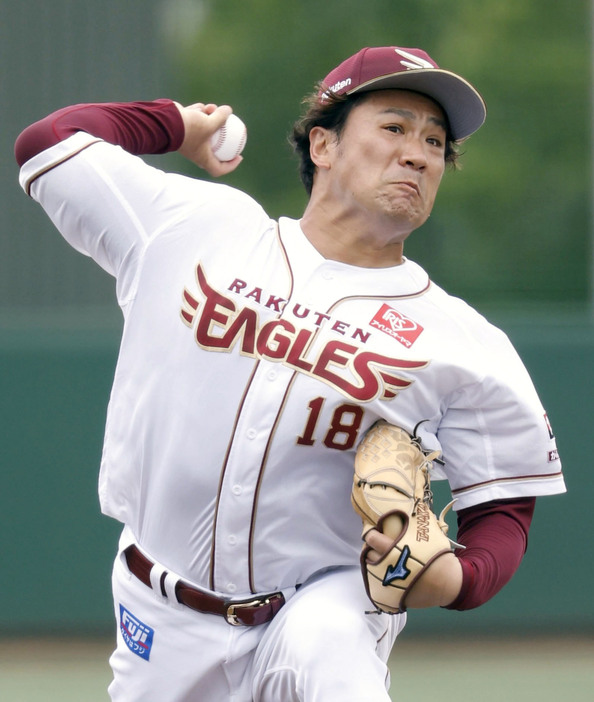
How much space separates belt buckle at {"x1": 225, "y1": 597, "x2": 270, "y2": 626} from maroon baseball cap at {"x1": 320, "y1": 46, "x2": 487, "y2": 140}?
1155 millimetres

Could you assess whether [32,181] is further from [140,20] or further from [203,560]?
[140,20]

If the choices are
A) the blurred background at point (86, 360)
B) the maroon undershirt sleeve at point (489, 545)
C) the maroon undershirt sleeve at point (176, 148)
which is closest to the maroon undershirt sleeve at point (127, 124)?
the maroon undershirt sleeve at point (176, 148)

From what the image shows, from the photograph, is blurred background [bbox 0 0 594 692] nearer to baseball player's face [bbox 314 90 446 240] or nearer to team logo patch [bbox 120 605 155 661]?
team logo patch [bbox 120 605 155 661]

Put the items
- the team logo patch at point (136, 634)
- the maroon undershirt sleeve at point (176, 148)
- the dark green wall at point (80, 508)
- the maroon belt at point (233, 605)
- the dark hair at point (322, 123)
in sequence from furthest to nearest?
the dark green wall at point (80, 508)
the dark hair at point (322, 123)
the team logo patch at point (136, 634)
the maroon belt at point (233, 605)
the maroon undershirt sleeve at point (176, 148)

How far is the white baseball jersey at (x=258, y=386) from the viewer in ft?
7.80

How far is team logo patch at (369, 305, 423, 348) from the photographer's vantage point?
7.93ft

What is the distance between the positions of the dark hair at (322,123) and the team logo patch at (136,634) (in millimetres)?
1144

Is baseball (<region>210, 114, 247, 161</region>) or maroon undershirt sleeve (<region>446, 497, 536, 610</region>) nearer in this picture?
maroon undershirt sleeve (<region>446, 497, 536, 610</region>)

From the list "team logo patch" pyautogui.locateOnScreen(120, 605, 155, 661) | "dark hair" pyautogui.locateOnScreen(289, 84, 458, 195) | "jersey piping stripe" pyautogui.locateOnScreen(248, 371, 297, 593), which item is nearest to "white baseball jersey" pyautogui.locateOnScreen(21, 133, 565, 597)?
"jersey piping stripe" pyautogui.locateOnScreen(248, 371, 297, 593)

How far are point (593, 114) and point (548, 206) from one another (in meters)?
1.30

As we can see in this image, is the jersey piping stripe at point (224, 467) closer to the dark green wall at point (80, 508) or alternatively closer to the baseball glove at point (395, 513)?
the baseball glove at point (395, 513)

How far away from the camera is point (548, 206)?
664 centimetres

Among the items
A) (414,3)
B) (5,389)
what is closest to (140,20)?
(5,389)

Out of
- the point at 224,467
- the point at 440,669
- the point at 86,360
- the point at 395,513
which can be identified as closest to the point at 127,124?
the point at 224,467
